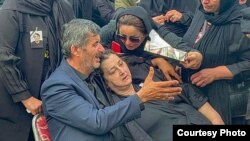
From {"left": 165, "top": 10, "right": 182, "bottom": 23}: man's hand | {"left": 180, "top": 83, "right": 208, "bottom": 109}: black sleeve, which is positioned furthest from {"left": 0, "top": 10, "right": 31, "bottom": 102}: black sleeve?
{"left": 165, "top": 10, "right": 182, "bottom": 23}: man's hand

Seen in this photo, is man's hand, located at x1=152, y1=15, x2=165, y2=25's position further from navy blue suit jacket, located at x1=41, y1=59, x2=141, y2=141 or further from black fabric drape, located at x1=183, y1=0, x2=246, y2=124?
navy blue suit jacket, located at x1=41, y1=59, x2=141, y2=141

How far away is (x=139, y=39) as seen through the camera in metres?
3.92

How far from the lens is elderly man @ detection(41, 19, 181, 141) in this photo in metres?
3.24

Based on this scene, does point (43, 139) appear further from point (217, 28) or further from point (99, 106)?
point (217, 28)

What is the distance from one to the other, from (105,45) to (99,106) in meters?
0.77

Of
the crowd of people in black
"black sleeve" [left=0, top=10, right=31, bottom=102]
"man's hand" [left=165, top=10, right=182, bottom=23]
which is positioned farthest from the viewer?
"man's hand" [left=165, top=10, right=182, bottom=23]

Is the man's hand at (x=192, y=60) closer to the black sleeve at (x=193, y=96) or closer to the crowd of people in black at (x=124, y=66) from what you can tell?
the crowd of people in black at (x=124, y=66)

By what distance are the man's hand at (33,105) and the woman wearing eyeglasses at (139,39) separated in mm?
725

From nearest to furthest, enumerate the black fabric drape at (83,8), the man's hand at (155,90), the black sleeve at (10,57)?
the man's hand at (155,90)
the black sleeve at (10,57)
the black fabric drape at (83,8)

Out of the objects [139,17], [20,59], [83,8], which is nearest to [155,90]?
[139,17]

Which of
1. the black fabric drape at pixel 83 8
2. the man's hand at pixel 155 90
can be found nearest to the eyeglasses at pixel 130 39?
the man's hand at pixel 155 90

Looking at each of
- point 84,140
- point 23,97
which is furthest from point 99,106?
point 23,97

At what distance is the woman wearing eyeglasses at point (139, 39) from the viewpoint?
389 centimetres

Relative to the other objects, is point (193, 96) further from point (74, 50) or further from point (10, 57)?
point (10, 57)
